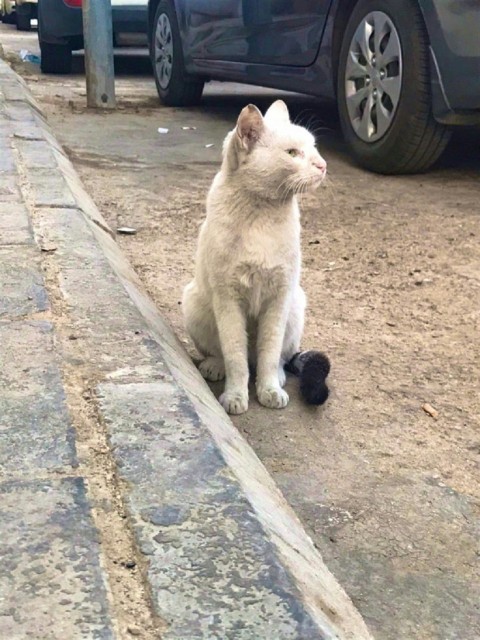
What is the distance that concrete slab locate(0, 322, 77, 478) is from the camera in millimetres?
1306

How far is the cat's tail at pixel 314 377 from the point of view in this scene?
2279 mm

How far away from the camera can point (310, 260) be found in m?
3.51

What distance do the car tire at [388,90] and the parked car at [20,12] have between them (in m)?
11.4

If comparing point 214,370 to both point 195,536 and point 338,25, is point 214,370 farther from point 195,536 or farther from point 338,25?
point 338,25

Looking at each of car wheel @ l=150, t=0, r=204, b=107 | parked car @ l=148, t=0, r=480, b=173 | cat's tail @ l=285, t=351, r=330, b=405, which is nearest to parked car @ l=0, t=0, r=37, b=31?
car wheel @ l=150, t=0, r=204, b=107

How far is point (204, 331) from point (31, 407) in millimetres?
1082

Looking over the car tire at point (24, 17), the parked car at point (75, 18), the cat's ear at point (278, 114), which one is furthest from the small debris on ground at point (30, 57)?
the cat's ear at point (278, 114)

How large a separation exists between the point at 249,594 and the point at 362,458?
42.3 inches

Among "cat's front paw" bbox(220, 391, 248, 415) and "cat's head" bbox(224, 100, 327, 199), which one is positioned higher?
"cat's head" bbox(224, 100, 327, 199)

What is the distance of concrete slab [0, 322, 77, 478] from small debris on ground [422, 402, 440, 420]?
108 centimetres

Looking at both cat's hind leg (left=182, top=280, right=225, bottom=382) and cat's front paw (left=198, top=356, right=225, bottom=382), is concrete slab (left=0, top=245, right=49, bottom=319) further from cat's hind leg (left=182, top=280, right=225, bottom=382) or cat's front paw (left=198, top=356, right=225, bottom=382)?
cat's front paw (left=198, top=356, right=225, bottom=382)

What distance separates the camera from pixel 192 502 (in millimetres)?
1217

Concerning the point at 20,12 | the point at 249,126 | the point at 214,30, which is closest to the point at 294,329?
the point at 249,126

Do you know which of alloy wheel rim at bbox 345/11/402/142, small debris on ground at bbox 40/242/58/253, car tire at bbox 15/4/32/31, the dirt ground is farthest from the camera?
car tire at bbox 15/4/32/31
